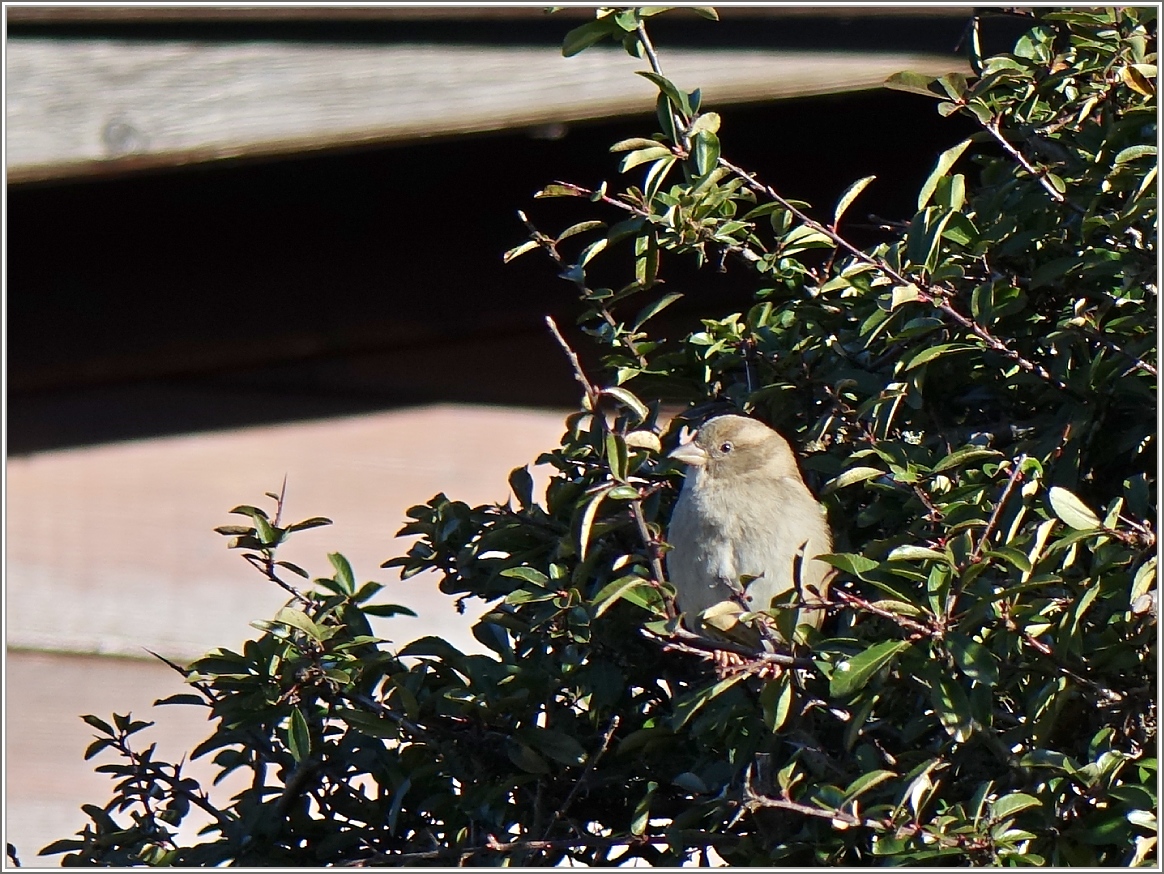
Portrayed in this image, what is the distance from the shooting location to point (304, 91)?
3348mm

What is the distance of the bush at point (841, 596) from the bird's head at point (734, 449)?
1.6 inches

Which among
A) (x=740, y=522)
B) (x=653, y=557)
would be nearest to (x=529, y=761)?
(x=653, y=557)

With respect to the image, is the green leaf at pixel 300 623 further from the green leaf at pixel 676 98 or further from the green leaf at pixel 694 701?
the green leaf at pixel 676 98

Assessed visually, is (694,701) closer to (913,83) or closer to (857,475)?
(857,475)

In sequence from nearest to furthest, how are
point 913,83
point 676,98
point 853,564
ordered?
point 853,564 → point 913,83 → point 676,98

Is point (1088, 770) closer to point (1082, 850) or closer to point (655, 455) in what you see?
point (1082, 850)

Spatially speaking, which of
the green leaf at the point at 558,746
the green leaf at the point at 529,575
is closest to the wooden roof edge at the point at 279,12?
the green leaf at the point at 529,575

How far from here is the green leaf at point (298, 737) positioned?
1878 millimetres

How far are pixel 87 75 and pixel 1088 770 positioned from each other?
2.77 meters

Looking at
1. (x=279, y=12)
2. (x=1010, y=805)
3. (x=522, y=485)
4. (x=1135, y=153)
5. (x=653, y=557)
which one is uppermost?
(x=279, y=12)

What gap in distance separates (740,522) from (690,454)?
0.68 ft

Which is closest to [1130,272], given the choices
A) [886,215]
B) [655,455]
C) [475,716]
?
[655,455]

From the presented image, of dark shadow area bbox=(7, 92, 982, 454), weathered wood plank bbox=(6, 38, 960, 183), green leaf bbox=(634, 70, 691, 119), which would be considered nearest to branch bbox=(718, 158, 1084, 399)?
green leaf bbox=(634, 70, 691, 119)

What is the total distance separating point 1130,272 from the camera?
1.72 metres
